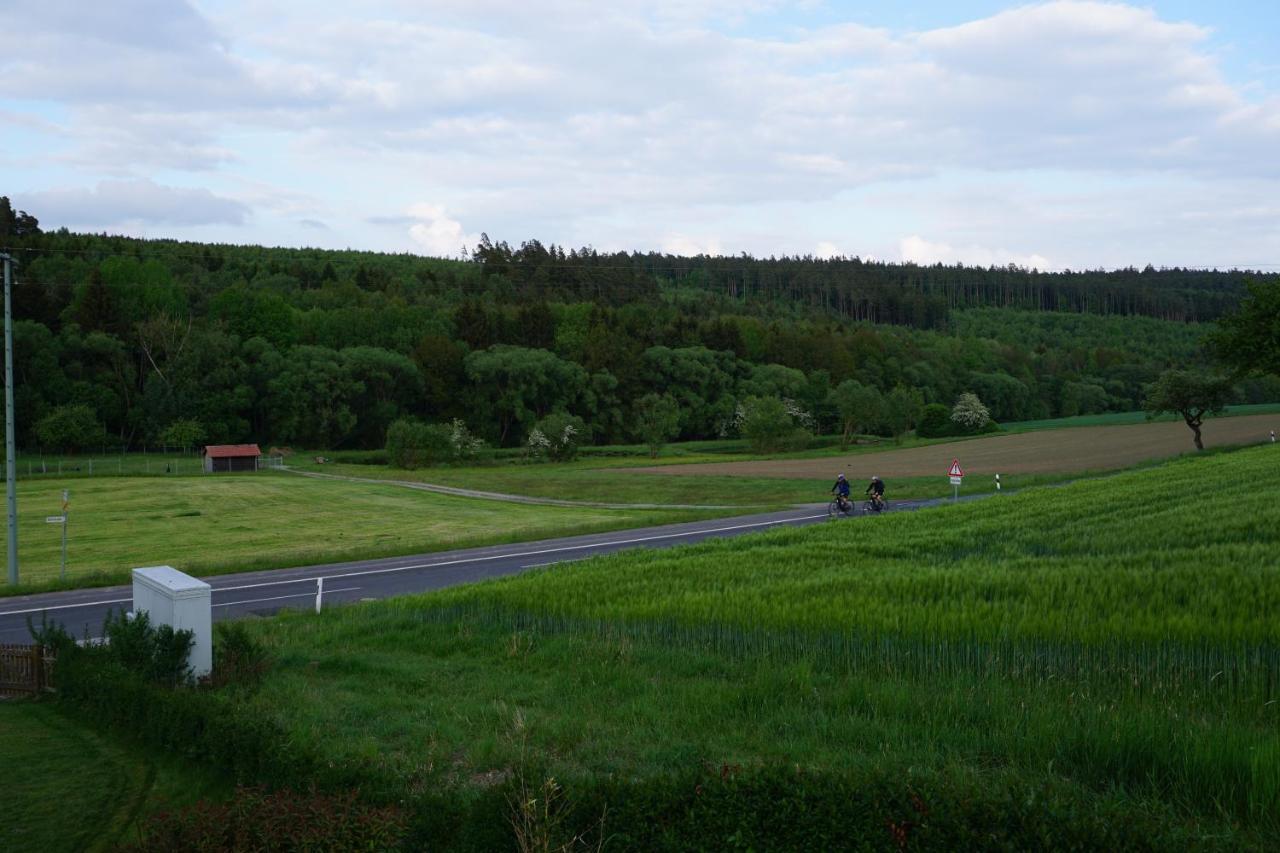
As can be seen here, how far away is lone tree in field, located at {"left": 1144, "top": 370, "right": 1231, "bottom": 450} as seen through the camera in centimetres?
6525

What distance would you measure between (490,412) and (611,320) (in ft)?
101

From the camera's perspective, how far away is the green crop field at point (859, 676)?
25.4 ft

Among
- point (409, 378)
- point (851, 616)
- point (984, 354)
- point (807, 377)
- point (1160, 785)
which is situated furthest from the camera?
point (984, 354)

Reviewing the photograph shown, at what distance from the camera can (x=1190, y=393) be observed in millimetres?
65688

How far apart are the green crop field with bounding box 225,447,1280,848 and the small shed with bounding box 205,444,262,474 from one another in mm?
68484

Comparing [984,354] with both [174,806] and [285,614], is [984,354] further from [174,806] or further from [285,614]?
[174,806]

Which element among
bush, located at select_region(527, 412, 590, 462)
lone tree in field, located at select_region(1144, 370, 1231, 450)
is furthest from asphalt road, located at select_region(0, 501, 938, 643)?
bush, located at select_region(527, 412, 590, 462)

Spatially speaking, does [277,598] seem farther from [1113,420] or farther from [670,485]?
[1113,420]

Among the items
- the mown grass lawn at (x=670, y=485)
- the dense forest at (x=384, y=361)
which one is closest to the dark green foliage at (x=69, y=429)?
the dense forest at (x=384, y=361)

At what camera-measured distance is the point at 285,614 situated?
2005 centimetres

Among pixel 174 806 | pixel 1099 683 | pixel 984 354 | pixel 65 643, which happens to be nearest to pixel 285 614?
pixel 65 643

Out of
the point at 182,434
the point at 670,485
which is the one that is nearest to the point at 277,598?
the point at 670,485

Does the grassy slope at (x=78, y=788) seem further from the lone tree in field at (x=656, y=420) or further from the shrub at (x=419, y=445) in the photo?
the lone tree in field at (x=656, y=420)

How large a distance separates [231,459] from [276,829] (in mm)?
81188
